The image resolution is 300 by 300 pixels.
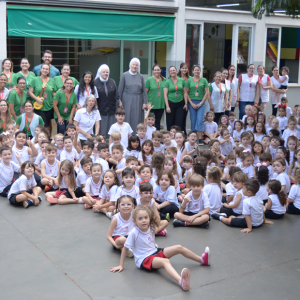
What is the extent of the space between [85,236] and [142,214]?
1.26 metres

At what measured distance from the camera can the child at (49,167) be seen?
693cm

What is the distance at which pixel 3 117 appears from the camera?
8.09m

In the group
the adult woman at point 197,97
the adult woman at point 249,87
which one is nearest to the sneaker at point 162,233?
the adult woman at point 197,97

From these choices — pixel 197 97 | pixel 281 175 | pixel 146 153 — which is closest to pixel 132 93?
pixel 197 97

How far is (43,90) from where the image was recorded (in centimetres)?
874

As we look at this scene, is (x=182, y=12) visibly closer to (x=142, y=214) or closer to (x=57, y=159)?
(x=57, y=159)

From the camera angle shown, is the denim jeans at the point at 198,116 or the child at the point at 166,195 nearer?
the child at the point at 166,195

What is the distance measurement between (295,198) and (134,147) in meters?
2.87

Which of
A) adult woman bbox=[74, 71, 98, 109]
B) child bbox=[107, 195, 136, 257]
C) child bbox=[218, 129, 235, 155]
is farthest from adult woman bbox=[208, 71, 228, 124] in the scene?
child bbox=[107, 195, 136, 257]

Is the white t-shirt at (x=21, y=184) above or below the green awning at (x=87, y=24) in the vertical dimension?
below

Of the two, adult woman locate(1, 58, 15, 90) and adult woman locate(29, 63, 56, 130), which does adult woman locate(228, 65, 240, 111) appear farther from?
adult woman locate(1, 58, 15, 90)

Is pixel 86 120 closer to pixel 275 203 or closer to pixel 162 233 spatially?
pixel 162 233

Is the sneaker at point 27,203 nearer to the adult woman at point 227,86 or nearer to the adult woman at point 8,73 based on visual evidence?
the adult woman at point 8,73

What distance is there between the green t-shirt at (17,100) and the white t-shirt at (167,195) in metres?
3.99
